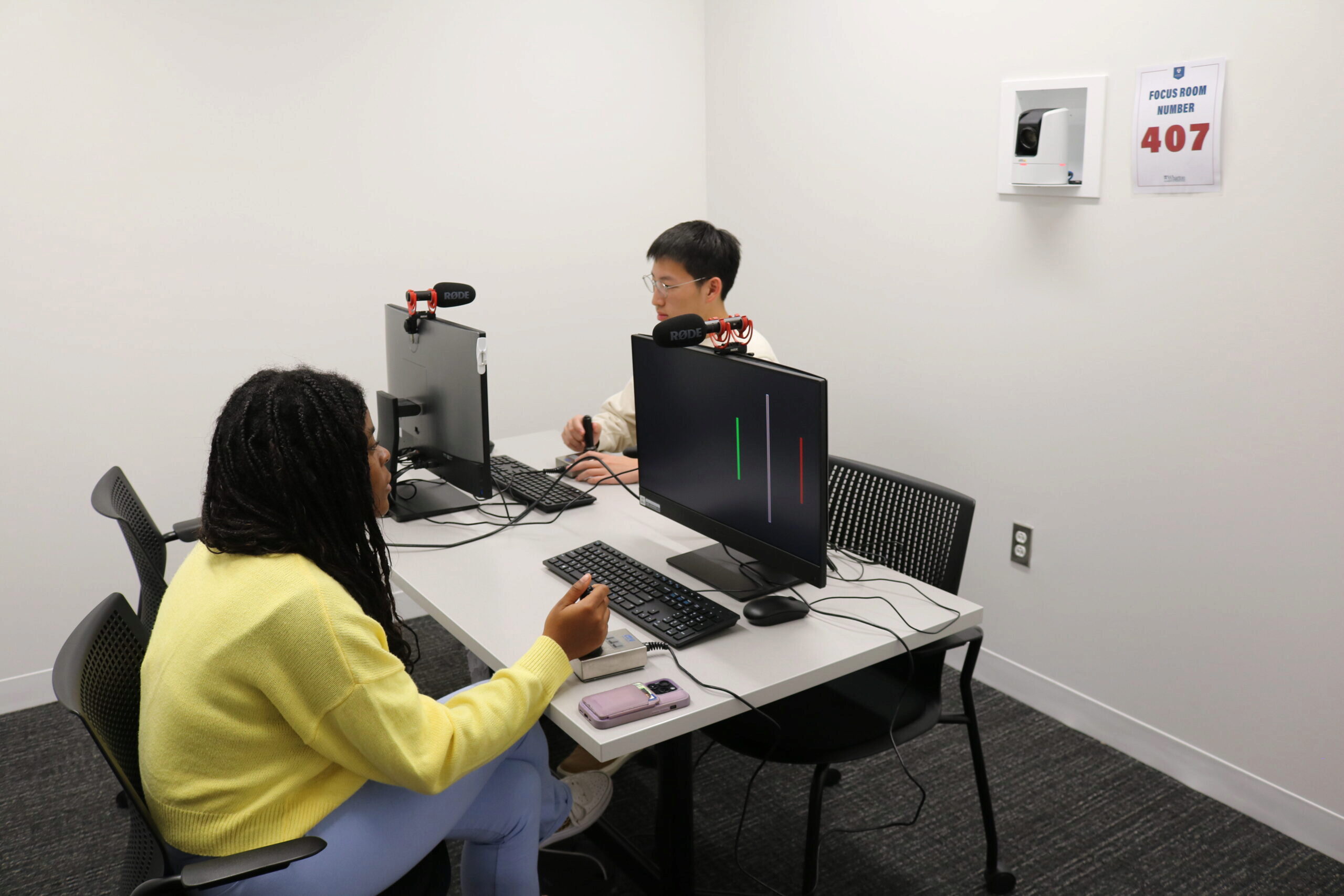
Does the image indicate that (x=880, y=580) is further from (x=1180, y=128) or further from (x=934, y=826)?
(x=1180, y=128)

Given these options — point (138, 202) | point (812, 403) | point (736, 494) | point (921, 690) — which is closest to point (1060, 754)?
point (921, 690)

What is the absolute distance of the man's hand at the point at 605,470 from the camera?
2.50 meters

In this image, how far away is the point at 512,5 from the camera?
335 centimetres

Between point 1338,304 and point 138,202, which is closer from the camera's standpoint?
point 1338,304

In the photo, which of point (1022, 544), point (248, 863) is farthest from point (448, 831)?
point (1022, 544)

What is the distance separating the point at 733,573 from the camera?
6.23ft

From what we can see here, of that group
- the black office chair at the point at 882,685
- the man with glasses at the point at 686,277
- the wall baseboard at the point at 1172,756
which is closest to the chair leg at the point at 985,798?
the black office chair at the point at 882,685

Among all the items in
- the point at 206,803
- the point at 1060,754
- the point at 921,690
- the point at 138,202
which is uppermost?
the point at 138,202

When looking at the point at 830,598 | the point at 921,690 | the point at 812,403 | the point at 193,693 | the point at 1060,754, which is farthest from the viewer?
the point at 1060,754

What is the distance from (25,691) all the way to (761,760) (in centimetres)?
236

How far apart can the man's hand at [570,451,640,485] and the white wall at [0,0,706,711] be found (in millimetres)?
1112

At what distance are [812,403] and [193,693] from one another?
0.97 metres

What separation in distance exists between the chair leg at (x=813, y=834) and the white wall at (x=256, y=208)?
2.04 meters

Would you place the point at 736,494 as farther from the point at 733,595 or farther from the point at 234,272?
the point at 234,272
